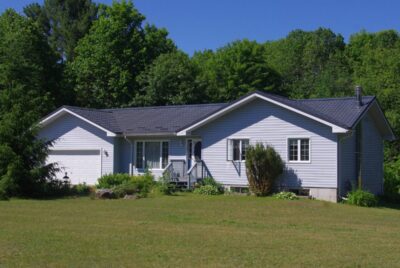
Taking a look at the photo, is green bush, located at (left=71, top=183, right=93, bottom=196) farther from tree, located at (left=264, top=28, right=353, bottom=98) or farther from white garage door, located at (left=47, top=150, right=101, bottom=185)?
tree, located at (left=264, top=28, right=353, bottom=98)

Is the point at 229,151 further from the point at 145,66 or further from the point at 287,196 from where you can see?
the point at 145,66

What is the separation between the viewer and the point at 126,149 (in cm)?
3259

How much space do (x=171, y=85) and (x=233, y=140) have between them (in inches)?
829

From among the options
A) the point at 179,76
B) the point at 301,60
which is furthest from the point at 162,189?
the point at 301,60

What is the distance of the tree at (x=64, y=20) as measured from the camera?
6319 centimetres

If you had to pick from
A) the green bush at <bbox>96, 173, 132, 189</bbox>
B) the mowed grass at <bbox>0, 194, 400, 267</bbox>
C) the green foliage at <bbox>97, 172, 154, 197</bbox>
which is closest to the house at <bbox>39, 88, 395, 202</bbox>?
the green foliage at <bbox>97, 172, 154, 197</bbox>

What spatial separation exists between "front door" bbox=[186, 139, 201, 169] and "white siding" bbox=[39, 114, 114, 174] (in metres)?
4.43

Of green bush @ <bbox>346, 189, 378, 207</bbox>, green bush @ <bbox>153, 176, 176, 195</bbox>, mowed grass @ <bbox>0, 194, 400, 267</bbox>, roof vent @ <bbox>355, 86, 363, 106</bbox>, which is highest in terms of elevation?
roof vent @ <bbox>355, 86, 363, 106</bbox>

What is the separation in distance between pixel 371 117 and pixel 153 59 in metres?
28.8

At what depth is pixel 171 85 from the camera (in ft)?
160

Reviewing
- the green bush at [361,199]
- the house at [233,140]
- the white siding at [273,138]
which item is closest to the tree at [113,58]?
the house at [233,140]

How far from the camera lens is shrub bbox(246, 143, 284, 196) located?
26.3 m

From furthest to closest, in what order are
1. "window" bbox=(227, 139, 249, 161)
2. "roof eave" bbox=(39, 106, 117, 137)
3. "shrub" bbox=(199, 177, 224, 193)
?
1. "roof eave" bbox=(39, 106, 117, 137)
2. "shrub" bbox=(199, 177, 224, 193)
3. "window" bbox=(227, 139, 249, 161)

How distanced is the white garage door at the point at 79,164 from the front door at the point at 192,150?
543 centimetres
